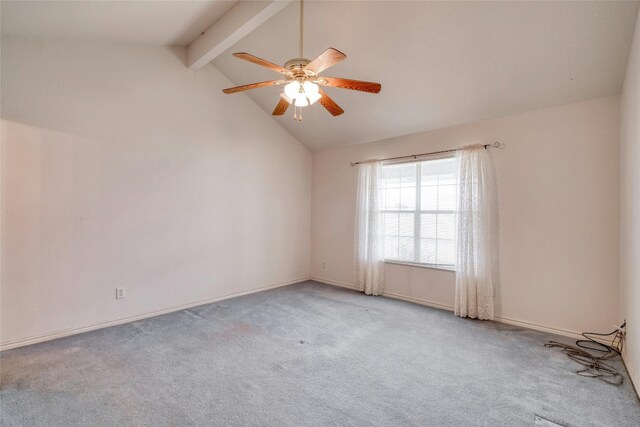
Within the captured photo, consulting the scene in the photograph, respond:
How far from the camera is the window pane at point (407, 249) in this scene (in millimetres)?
4367

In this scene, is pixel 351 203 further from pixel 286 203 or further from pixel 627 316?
pixel 627 316

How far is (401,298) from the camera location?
441 centimetres

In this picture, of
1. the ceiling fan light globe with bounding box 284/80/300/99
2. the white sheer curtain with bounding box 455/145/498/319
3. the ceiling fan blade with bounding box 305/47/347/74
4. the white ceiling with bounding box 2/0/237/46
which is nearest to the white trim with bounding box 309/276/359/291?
the white sheer curtain with bounding box 455/145/498/319

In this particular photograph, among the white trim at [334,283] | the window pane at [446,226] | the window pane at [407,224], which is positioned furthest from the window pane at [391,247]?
the white trim at [334,283]

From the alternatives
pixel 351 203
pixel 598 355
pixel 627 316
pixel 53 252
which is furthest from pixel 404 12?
pixel 53 252

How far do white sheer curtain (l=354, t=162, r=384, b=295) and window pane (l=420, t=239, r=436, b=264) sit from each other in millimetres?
610

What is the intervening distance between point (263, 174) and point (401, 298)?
284 cm

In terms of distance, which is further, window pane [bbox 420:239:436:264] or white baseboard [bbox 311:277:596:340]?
window pane [bbox 420:239:436:264]

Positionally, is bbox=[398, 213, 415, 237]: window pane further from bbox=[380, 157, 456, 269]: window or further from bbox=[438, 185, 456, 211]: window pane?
bbox=[438, 185, 456, 211]: window pane

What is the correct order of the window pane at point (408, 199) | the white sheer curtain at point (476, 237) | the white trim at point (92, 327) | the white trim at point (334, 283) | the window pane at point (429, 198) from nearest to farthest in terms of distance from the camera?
1. the white trim at point (92, 327)
2. the white sheer curtain at point (476, 237)
3. the window pane at point (429, 198)
4. the window pane at point (408, 199)
5. the white trim at point (334, 283)

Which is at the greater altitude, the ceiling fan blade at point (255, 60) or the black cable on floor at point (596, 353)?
the ceiling fan blade at point (255, 60)

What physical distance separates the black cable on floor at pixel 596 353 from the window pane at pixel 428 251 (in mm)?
1540

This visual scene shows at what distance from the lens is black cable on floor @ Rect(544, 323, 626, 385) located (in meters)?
2.35

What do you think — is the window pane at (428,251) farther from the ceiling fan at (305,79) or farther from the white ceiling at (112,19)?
the white ceiling at (112,19)
